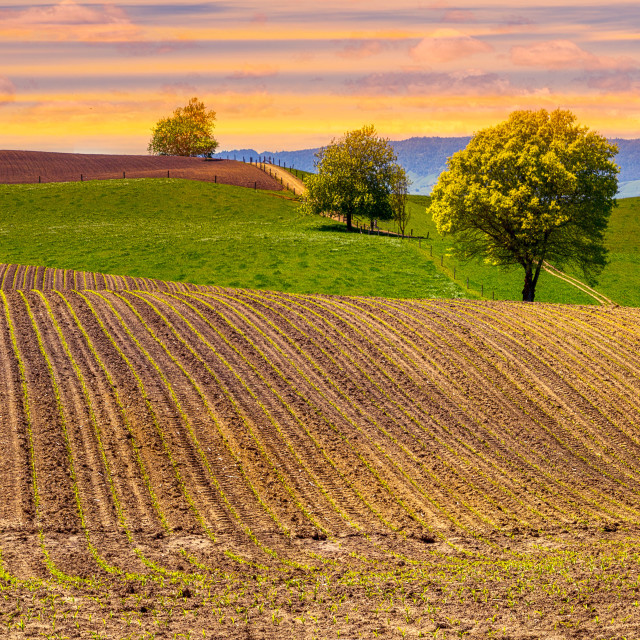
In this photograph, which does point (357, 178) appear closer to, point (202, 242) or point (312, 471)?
point (202, 242)

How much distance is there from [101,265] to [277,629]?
50085 millimetres

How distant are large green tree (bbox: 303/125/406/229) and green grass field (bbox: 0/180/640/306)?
3425 mm

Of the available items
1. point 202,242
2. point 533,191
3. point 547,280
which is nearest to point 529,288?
point 533,191

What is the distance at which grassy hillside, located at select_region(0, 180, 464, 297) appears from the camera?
55.6 meters

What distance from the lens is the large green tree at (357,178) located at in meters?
79.9

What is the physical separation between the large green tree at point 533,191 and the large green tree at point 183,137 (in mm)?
109110

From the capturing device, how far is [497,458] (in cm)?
2312

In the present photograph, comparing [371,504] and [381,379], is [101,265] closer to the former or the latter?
[381,379]

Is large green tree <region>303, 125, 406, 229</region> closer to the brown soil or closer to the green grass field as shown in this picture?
the green grass field

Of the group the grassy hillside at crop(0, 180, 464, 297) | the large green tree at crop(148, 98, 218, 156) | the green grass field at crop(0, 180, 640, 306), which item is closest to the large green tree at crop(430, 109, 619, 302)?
the green grass field at crop(0, 180, 640, 306)

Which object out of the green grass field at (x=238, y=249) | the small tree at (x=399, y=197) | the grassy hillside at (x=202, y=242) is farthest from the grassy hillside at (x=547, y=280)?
the small tree at (x=399, y=197)

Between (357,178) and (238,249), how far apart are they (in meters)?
22.2

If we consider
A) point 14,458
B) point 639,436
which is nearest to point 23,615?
point 14,458

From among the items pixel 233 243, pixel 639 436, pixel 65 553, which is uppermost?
pixel 233 243
